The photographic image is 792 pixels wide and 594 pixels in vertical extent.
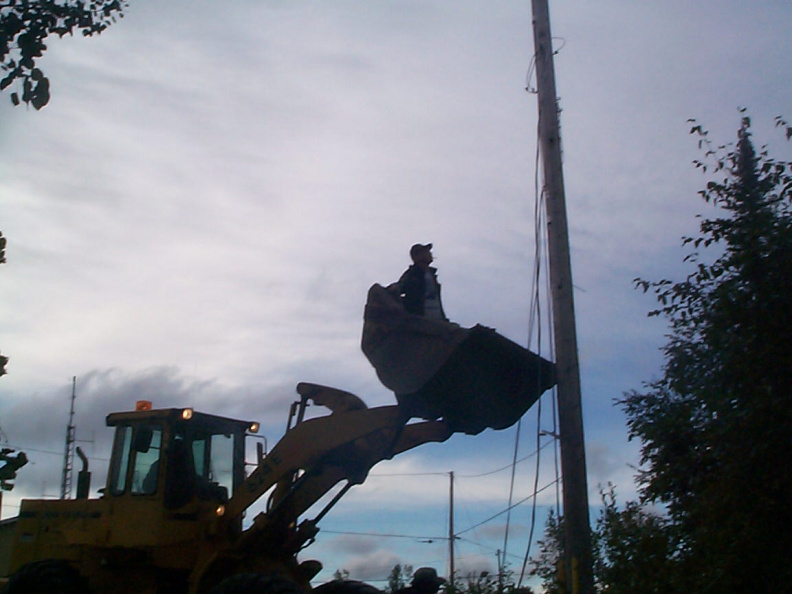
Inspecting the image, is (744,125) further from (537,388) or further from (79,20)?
(79,20)

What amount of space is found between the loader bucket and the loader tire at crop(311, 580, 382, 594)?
95.6 inches

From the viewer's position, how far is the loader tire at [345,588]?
31.4 ft

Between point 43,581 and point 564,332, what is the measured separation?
5.96 metres

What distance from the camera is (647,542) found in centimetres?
812

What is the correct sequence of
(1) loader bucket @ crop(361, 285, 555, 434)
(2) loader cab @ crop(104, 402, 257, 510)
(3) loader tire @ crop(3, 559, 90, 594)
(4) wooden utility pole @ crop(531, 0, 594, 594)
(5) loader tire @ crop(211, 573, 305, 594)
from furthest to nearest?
(2) loader cab @ crop(104, 402, 257, 510) → (3) loader tire @ crop(3, 559, 90, 594) → (5) loader tire @ crop(211, 573, 305, 594) → (1) loader bucket @ crop(361, 285, 555, 434) → (4) wooden utility pole @ crop(531, 0, 594, 594)

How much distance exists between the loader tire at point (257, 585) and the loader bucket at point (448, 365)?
1.88 metres

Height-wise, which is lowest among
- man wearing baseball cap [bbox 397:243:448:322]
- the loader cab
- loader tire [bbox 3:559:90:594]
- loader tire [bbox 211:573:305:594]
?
loader tire [bbox 211:573:305:594]

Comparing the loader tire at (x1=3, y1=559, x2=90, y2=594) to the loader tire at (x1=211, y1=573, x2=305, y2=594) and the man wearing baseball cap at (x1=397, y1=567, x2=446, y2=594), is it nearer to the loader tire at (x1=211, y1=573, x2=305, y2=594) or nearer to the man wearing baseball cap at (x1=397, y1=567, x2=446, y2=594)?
the loader tire at (x1=211, y1=573, x2=305, y2=594)

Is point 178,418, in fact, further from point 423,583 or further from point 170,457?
point 423,583

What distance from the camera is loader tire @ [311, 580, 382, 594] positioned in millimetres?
9578

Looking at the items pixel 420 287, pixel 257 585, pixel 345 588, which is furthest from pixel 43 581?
pixel 420 287

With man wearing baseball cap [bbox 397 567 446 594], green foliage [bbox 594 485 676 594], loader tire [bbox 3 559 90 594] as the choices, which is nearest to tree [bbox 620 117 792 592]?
green foliage [bbox 594 485 676 594]

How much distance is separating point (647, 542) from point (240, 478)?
15.1 ft

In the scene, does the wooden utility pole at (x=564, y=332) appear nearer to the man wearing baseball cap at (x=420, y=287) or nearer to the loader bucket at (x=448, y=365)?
the loader bucket at (x=448, y=365)
